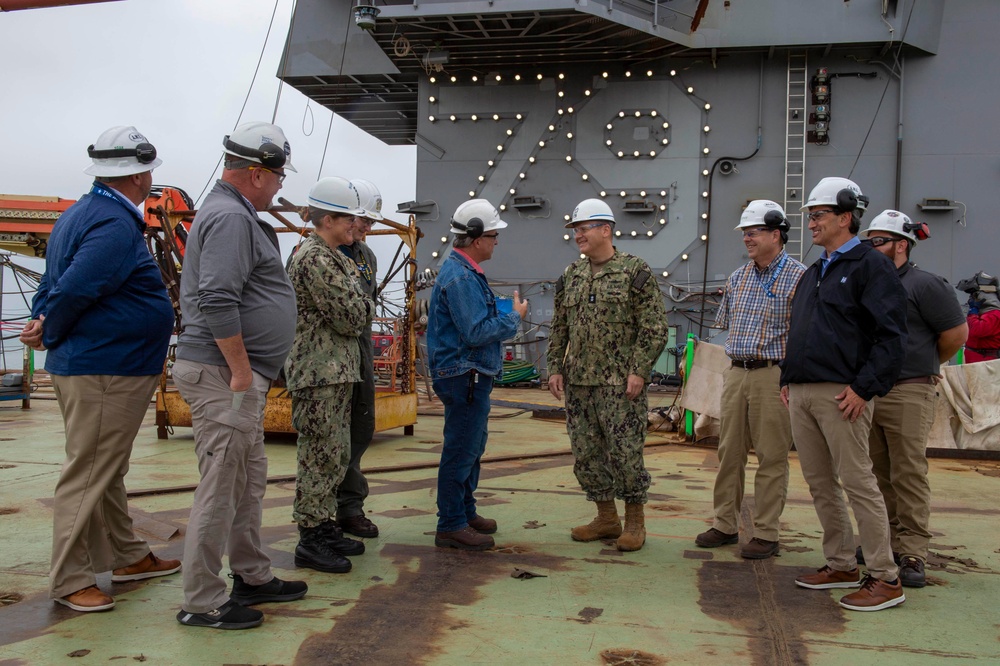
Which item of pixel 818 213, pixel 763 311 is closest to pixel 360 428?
pixel 763 311

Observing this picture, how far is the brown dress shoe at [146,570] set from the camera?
3801 mm

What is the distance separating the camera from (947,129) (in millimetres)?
13617

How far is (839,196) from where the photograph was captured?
12.5 feet

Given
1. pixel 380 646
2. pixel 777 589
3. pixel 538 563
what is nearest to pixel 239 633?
pixel 380 646

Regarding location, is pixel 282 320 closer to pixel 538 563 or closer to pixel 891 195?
pixel 538 563

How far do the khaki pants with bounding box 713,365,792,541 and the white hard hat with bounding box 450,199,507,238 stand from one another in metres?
1.61

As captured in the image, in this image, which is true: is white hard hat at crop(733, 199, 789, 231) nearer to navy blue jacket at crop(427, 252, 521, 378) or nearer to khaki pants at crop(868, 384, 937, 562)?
khaki pants at crop(868, 384, 937, 562)

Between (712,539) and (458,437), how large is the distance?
4.93ft

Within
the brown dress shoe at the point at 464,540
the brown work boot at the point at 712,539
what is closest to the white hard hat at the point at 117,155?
the brown dress shoe at the point at 464,540

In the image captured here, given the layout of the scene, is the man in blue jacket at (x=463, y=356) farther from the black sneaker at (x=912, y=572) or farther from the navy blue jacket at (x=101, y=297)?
the black sneaker at (x=912, y=572)

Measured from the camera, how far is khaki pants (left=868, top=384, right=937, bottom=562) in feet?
13.4

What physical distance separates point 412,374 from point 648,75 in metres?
8.22

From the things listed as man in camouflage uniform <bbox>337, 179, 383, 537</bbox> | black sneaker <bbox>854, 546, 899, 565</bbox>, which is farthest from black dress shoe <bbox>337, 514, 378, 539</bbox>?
black sneaker <bbox>854, 546, 899, 565</bbox>

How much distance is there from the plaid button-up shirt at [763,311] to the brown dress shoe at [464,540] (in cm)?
171
